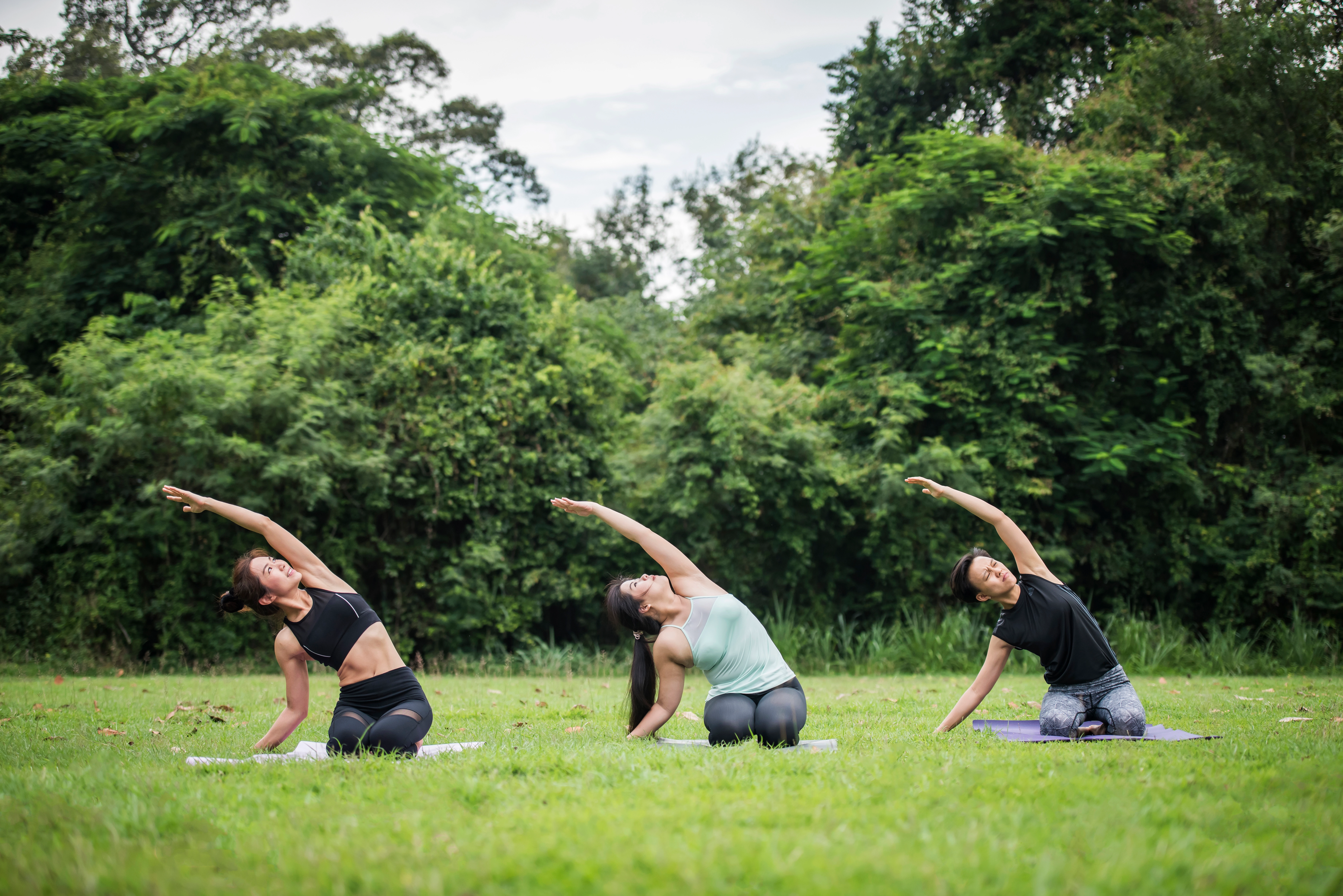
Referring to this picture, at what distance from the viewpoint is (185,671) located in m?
11.2

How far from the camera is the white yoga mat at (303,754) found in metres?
4.47

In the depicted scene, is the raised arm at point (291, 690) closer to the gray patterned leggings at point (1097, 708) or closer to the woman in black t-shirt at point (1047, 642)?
the woman in black t-shirt at point (1047, 642)

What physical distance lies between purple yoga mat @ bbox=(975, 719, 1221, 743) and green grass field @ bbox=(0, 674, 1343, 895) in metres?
0.22

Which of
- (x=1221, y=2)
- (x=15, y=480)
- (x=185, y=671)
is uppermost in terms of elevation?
(x=1221, y=2)

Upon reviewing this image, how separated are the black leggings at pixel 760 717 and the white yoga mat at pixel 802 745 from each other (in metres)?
0.08

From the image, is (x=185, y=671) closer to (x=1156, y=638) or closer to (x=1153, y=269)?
(x=1156, y=638)

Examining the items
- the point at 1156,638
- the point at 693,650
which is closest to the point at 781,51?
the point at 1156,638

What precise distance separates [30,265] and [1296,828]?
66.3 feet

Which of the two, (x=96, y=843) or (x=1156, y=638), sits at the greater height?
(x=96, y=843)

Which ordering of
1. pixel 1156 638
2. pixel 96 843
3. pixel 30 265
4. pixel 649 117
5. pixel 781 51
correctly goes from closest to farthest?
pixel 96 843, pixel 1156 638, pixel 30 265, pixel 781 51, pixel 649 117

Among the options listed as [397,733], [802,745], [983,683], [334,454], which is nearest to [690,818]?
[802,745]

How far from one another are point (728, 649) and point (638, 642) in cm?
64

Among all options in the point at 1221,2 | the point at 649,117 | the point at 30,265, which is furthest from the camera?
the point at 649,117

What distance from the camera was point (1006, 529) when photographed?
5.32 meters
